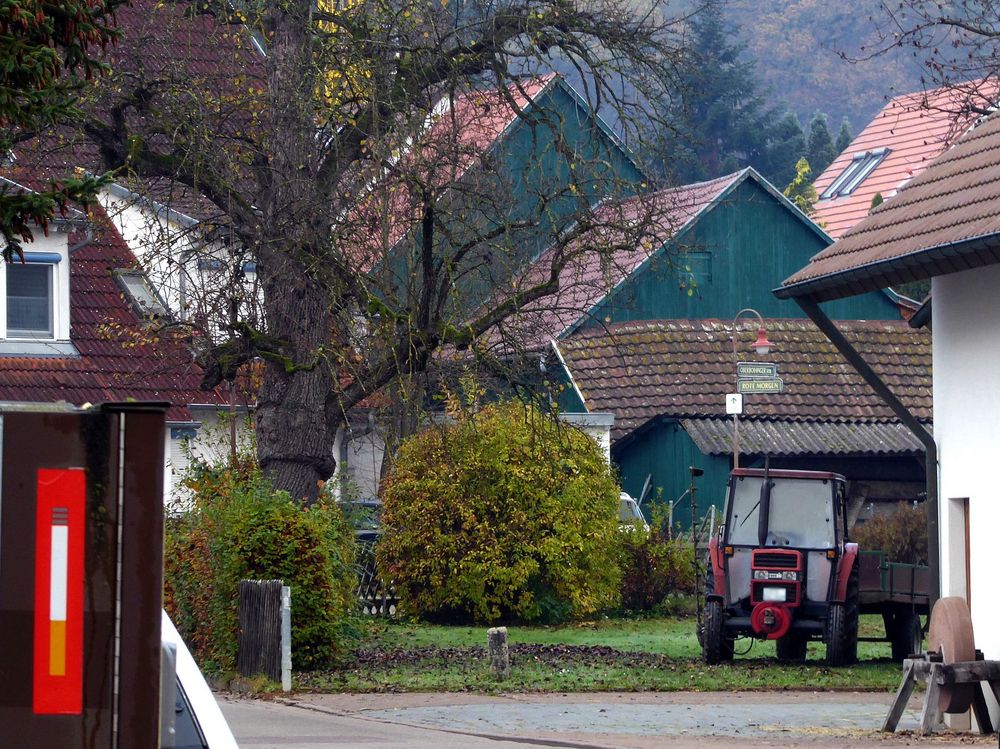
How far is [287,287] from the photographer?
20.2 metres

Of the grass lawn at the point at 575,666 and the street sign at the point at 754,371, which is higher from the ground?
the street sign at the point at 754,371

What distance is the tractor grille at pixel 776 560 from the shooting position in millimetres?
21391

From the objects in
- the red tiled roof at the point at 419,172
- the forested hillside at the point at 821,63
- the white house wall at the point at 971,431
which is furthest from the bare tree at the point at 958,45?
the forested hillside at the point at 821,63

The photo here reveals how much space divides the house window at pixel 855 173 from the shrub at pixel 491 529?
40114mm

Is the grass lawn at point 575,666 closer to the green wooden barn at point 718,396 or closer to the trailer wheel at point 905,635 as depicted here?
the trailer wheel at point 905,635

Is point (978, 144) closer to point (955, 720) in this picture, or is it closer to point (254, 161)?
point (955, 720)

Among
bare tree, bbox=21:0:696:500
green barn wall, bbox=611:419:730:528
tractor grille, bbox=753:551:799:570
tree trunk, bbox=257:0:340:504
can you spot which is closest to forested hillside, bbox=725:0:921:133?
green barn wall, bbox=611:419:730:528

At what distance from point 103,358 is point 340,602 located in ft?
31.8

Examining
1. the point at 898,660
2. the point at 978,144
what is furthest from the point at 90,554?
the point at 898,660

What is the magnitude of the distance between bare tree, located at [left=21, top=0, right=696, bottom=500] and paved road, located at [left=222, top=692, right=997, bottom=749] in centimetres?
410

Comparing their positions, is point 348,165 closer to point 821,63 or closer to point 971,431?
point 971,431

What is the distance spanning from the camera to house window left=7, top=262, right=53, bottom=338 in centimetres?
2728

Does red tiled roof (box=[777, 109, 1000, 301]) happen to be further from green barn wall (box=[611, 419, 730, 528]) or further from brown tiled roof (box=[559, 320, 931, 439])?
brown tiled roof (box=[559, 320, 931, 439])

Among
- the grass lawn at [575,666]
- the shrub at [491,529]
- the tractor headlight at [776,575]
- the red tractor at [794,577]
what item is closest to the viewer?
the grass lawn at [575,666]
